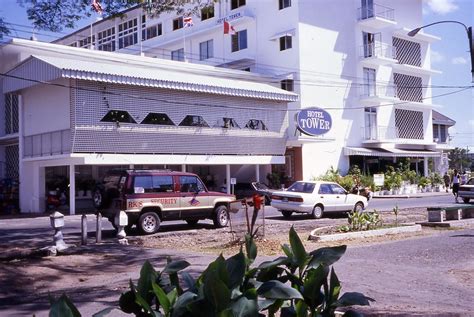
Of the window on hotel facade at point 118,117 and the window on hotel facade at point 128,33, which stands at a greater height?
the window on hotel facade at point 128,33

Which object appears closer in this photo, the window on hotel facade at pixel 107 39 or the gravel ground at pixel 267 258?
the gravel ground at pixel 267 258

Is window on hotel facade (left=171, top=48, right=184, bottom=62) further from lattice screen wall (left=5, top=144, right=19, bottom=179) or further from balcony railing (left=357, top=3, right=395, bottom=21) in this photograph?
lattice screen wall (left=5, top=144, right=19, bottom=179)

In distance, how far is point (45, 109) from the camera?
2652 centimetres

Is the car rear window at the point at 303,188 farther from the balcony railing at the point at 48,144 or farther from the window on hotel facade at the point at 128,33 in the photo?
the window on hotel facade at the point at 128,33

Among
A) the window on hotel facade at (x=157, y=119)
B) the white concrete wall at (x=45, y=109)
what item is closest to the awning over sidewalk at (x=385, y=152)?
the window on hotel facade at (x=157, y=119)

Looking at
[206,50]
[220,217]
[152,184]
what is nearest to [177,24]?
[206,50]

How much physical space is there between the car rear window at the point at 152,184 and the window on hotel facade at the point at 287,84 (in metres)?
21.7

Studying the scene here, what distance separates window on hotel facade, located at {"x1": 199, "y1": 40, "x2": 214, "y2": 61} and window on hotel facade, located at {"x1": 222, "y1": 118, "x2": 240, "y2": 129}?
12679mm

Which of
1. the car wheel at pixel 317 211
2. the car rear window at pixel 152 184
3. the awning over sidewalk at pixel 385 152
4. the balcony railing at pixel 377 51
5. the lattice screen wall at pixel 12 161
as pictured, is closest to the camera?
the car rear window at pixel 152 184

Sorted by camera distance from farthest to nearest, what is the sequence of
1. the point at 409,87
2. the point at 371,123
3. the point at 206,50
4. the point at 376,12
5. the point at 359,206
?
the point at 409,87, the point at 206,50, the point at 376,12, the point at 371,123, the point at 359,206

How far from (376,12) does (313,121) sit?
13685 mm

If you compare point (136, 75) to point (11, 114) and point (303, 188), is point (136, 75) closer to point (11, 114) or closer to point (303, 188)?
point (11, 114)

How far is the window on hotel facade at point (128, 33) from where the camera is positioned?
4969 centimetres

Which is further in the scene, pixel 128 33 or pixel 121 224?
pixel 128 33
